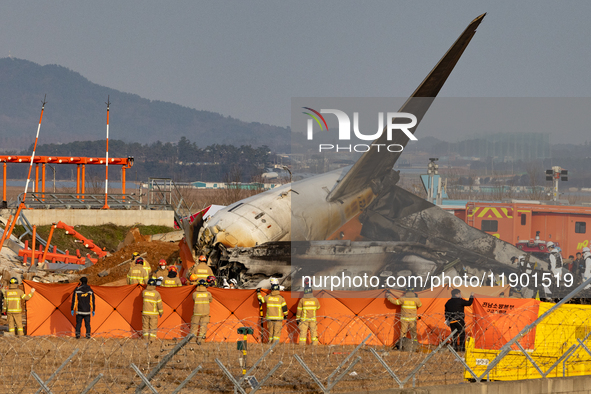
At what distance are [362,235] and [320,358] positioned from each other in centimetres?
865

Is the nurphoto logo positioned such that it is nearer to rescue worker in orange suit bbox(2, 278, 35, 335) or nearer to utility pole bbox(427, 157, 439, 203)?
utility pole bbox(427, 157, 439, 203)

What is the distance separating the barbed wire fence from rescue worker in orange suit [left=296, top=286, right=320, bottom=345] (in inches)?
13.6

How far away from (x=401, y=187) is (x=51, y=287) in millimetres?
11833

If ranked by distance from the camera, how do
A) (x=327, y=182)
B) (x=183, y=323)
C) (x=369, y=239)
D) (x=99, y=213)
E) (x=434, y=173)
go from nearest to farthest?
(x=183, y=323)
(x=434, y=173)
(x=369, y=239)
(x=327, y=182)
(x=99, y=213)

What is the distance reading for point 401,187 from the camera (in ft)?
74.1

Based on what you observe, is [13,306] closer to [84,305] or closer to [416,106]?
[84,305]

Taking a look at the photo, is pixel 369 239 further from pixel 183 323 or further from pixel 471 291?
pixel 183 323

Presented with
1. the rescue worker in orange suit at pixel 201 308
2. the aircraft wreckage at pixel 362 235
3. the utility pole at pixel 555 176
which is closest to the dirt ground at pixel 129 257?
the aircraft wreckage at pixel 362 235

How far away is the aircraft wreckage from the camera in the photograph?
21.4 meters

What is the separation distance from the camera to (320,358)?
47.5 ft

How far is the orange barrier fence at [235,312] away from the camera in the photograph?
16.4 m

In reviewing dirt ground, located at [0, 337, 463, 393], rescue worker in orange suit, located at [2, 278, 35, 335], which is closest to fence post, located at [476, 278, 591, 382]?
dirt ground, located at [0, 337, 463, 393]

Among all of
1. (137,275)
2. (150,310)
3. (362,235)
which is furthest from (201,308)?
(362,235)

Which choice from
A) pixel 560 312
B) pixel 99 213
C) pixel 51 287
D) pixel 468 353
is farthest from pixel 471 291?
pixel 99 213
